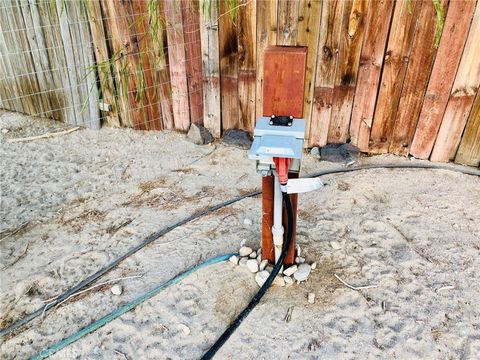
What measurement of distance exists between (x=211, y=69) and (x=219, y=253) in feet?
4.83

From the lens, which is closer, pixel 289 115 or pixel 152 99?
pixel 289 115

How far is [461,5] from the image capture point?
2.50 metres

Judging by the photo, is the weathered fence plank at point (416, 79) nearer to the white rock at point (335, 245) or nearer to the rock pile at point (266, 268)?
the white rock at point (335, 245)

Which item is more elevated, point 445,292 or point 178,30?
point 178,30

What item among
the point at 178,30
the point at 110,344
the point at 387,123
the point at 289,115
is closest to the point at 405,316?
the point at 289,115

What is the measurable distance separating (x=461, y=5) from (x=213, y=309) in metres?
2.22

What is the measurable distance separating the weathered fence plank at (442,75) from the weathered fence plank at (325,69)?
622 mm

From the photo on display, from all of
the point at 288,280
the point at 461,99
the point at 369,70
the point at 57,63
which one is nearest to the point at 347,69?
the point at 369,70

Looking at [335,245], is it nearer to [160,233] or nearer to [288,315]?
[288,315]

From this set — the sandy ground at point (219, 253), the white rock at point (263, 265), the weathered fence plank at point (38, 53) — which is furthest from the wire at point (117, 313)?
the weathered fence plank at point (38, 53)

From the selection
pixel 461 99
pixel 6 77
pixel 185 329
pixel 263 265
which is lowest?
pixel 185 329

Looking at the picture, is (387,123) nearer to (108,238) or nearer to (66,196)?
(108,238)

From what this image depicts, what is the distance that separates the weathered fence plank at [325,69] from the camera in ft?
8.87

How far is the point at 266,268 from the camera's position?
208 centimetres
